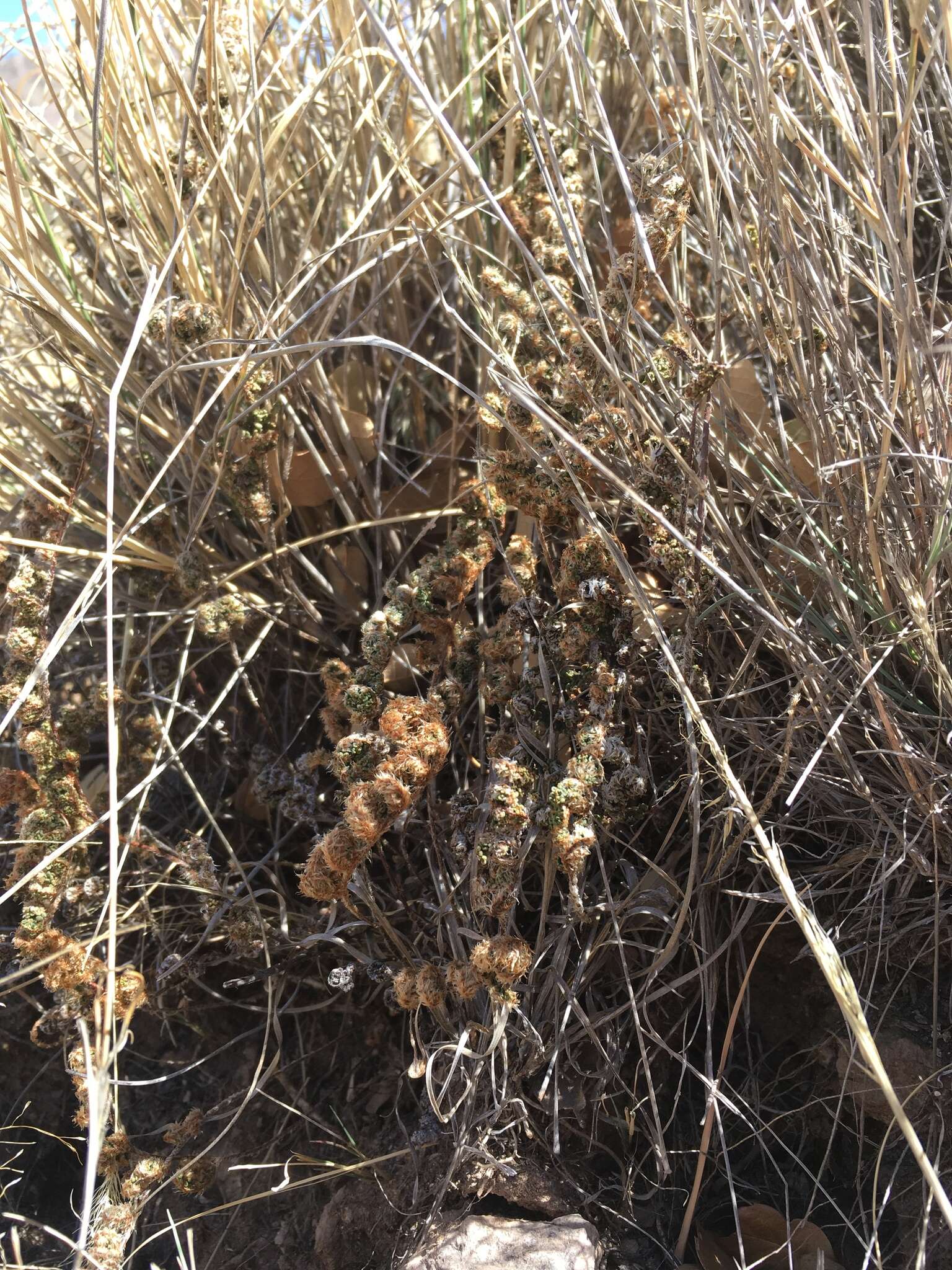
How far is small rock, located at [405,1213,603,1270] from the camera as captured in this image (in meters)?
0.96

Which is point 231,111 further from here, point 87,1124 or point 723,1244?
point 723,1244

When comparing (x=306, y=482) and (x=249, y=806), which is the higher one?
(x=306, y=482)

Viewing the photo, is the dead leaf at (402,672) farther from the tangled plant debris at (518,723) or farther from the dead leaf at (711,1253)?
the dead leaf at (711,1253)

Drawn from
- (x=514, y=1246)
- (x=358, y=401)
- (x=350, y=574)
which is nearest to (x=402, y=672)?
(x=350, y=574)

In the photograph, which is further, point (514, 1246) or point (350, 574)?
point (350, 574)

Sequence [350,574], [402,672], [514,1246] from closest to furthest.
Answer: [514,1246]
[402,672]
[350,574]

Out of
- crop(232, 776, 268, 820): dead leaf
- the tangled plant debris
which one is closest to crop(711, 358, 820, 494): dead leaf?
the tangled plant debris

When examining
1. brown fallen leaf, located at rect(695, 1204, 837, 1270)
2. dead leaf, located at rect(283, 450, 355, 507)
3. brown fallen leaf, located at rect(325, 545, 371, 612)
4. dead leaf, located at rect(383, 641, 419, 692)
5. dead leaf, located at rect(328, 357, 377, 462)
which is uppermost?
dead leaf, located at rect(328, 357, 377, 462)

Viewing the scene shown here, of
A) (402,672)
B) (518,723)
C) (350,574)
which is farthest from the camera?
(350,574)

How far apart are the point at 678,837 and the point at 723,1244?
15.7 inches

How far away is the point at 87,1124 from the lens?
102cm

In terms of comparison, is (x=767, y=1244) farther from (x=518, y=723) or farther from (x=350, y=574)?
(x=350, y=574)

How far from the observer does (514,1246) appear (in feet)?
3.19

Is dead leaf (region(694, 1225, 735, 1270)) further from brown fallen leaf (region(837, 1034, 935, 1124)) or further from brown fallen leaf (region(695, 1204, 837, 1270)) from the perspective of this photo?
brown fallen leaf (region(837, 1034, 935, 1124))
